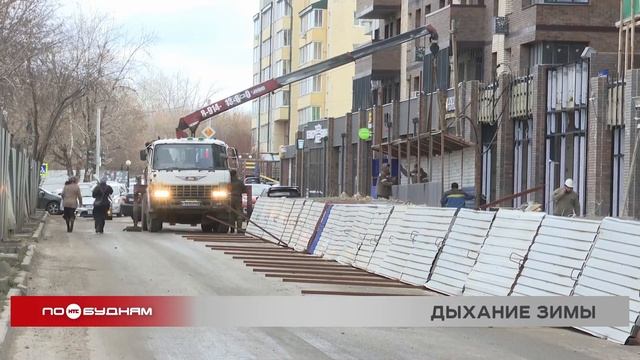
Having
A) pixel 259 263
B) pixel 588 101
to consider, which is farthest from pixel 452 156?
pixel 259 263

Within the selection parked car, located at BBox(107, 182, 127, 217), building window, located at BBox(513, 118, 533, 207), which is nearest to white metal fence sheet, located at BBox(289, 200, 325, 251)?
building window, located at BBox(513, 118, 533, 207)

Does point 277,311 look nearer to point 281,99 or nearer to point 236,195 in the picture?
point 236,195

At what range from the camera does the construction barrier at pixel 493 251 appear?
41.6 feet

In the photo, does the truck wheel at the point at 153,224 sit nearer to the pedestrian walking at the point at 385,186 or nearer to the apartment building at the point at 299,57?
the pedestrian walking at the point at 385,186

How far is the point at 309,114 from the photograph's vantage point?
9425 cm

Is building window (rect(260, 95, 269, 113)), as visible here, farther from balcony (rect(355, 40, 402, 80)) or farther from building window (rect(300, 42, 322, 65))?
balcony (rect(355, 40, 402, 80))

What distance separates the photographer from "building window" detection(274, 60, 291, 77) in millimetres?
105438

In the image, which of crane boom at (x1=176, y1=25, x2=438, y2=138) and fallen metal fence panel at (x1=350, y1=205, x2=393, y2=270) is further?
crane boom at (x1=176, y1=25, x2=438, y2=138)

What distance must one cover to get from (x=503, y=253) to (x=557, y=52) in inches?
910

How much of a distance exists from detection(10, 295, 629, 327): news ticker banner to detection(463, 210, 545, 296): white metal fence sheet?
4.35 m

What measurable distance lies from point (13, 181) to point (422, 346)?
19690 mm

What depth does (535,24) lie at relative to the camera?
36906 mm

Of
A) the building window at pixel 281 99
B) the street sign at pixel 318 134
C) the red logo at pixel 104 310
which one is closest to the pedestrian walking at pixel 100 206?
the red logo at pixel 104 310

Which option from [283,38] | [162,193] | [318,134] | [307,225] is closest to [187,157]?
[162,193]
